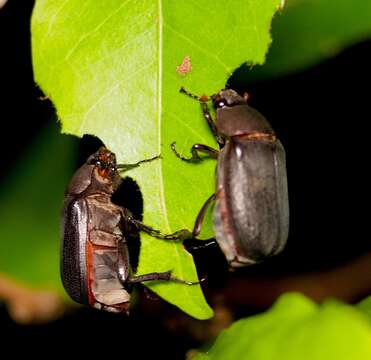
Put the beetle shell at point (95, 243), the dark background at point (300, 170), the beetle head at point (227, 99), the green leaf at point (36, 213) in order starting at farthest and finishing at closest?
the green leaf at point (36, 213), the dark background at point (300, 170), the beetle shell at point (95, 243), the beetle head at point (227, 99)

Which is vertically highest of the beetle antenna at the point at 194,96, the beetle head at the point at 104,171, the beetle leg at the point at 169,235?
the beetle antenna at the point at 194,96

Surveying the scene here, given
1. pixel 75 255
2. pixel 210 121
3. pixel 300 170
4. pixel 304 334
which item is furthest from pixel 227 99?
pixel 304 334

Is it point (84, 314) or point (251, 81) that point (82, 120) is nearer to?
point (251, 81)

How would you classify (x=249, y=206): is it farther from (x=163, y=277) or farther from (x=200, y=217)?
(x=163, y=277)

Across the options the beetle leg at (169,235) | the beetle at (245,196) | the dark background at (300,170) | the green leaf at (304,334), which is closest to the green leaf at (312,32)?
the dark background at (300,170)

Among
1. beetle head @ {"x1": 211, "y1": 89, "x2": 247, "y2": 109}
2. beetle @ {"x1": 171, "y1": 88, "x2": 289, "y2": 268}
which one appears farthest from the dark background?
beetle @ {"x1": 171, "y1": 88, "x2": 289, "y2": 268}

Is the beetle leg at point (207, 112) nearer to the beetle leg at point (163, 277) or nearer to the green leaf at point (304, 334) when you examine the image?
the beetle leg at point (163, 277)

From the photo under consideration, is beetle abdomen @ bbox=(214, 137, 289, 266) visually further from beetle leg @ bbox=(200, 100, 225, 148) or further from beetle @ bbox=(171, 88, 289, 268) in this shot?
beetle leg @ bbox=(200, 100, 225, 148)
